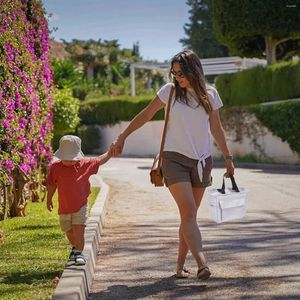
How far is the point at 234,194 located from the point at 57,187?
58.0 inches

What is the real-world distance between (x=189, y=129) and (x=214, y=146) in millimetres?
23613

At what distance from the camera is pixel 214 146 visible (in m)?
29.0

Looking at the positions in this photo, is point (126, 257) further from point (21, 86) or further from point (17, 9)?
point (17, 9)

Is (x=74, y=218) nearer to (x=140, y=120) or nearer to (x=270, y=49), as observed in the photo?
(x=140, y=120)

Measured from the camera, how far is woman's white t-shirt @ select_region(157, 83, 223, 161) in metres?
5.47

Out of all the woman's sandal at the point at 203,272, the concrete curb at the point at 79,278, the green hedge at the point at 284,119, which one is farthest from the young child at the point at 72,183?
the green hedge at the point at 284,119

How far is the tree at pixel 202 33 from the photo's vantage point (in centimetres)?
4881

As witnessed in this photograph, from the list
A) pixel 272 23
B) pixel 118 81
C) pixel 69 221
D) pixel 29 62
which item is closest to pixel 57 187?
pixel 69 221

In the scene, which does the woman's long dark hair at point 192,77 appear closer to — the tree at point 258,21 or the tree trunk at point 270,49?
the tree at point 258,21

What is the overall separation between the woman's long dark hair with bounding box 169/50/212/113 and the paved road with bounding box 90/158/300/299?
142 cm

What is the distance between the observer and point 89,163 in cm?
587

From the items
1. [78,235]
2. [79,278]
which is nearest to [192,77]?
[78,235]

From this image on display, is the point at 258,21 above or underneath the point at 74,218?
above

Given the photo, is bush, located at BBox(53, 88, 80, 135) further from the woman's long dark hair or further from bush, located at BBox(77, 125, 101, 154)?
bush, located at BBox(77, 125, 101, 154)
